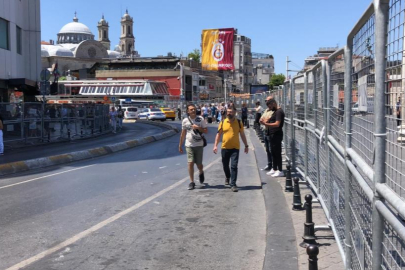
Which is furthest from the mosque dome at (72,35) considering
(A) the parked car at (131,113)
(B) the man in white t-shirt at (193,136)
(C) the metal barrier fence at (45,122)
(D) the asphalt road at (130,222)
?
(B) the man in white t-shirt at (193,136)

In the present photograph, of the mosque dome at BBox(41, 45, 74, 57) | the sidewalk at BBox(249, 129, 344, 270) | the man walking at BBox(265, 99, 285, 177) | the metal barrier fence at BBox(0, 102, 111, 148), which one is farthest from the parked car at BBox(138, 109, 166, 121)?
the mosque dome at BBox(41, 45, 74, 57)

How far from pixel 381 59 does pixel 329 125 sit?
3301 millimetres

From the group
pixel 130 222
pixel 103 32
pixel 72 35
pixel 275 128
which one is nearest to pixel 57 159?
pixel 275 128

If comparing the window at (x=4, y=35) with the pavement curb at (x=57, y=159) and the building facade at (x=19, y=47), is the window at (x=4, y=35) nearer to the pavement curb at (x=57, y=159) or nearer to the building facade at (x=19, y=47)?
the building facade at (x=19, y=47)

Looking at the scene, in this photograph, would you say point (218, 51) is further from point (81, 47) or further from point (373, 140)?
point (81, 47)

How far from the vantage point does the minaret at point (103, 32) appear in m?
172

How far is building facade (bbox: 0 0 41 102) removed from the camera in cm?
2649

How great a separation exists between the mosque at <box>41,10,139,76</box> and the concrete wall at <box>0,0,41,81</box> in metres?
85.7

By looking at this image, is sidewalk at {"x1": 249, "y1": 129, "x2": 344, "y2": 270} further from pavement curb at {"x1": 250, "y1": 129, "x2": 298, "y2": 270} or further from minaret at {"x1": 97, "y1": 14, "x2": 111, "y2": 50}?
minaret at {"x1": 97, "y1": 14, "x2": 111, "y2": 50}

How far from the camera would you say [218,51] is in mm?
35781

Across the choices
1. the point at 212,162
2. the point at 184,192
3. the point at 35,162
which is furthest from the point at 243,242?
the point at 35,162

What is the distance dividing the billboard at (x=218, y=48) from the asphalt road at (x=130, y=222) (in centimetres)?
2358

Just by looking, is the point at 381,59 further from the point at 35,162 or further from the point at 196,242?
the point at 35,162

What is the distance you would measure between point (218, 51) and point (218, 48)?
21 cm
